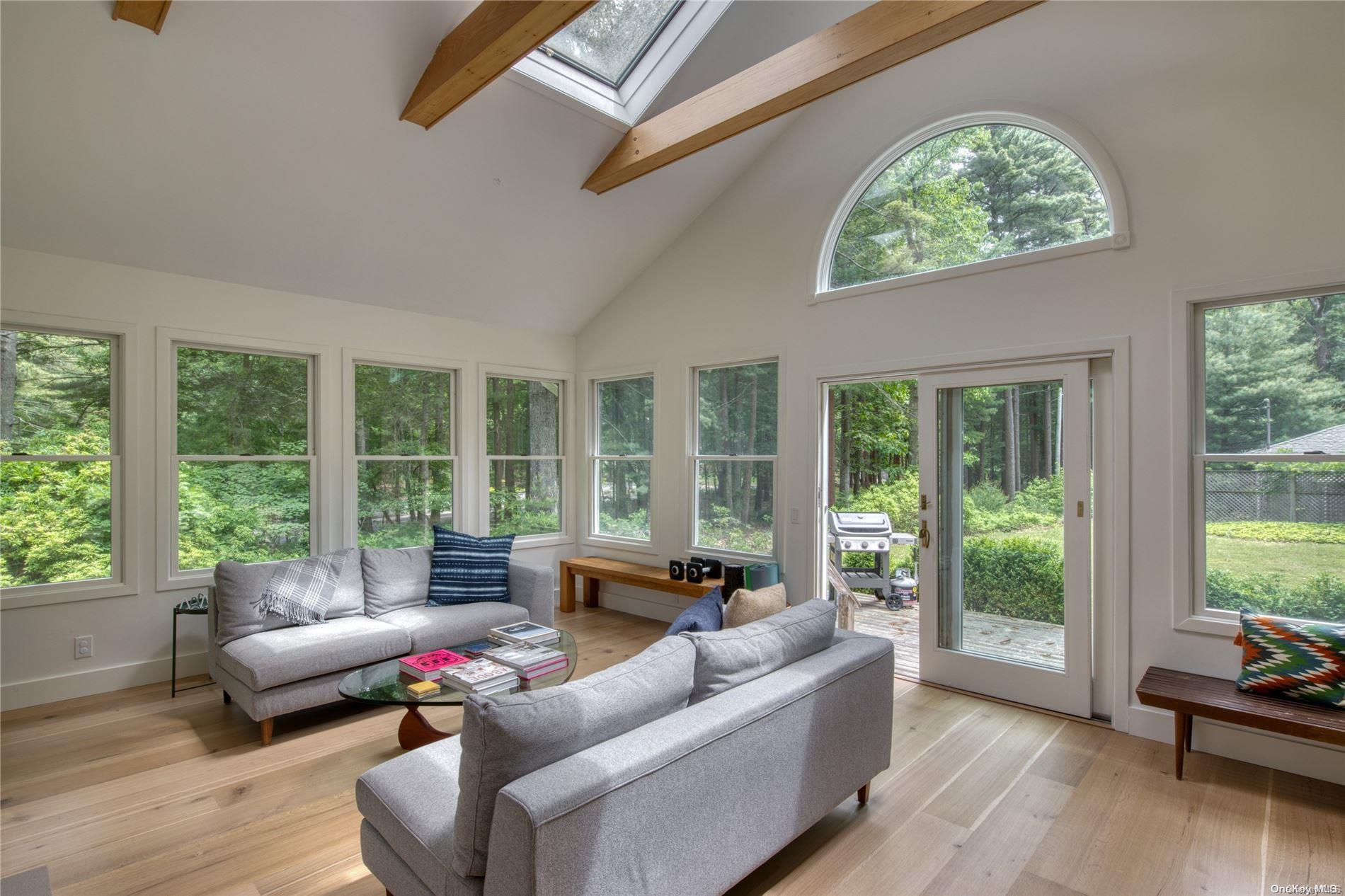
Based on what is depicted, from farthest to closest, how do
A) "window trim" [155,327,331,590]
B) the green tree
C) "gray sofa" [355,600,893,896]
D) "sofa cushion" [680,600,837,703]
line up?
"window trim" [155,327,331,590] → the green tree → "sofa cushion" [680,600,837,703] → "gray sofa" [355,600,893,896]

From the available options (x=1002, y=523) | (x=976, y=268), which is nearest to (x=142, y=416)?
(x=976, y=268)

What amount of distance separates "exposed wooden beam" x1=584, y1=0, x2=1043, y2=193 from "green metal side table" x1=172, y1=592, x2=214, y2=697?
3.55m

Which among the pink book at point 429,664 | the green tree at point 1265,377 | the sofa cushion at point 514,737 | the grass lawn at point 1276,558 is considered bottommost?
the pink book at point 429,664

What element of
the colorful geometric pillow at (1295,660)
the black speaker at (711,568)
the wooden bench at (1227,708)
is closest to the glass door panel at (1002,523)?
the wooden bench at (1227,708)

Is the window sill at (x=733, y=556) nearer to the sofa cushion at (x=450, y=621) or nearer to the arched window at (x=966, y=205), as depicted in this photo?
the sofa cushion at (x=450, y=621)

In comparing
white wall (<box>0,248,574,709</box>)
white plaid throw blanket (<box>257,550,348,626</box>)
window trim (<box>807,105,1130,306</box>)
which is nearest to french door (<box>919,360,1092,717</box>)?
window trim (<box>807,105,1130,306</box>)

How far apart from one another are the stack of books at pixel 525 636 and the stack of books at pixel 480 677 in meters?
0.31

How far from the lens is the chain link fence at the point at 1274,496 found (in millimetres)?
2725

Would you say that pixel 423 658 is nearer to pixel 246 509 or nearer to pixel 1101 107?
pixel 246 509

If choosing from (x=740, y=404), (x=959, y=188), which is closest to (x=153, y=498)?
(x=740, y=404)

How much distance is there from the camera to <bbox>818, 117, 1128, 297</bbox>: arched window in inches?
133

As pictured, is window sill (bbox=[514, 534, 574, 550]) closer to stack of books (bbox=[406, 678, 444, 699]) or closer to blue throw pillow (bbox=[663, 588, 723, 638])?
stack of books (bbox=[406, 678, 444, 699])

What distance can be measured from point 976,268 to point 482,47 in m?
2.76

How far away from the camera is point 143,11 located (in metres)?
2.58
